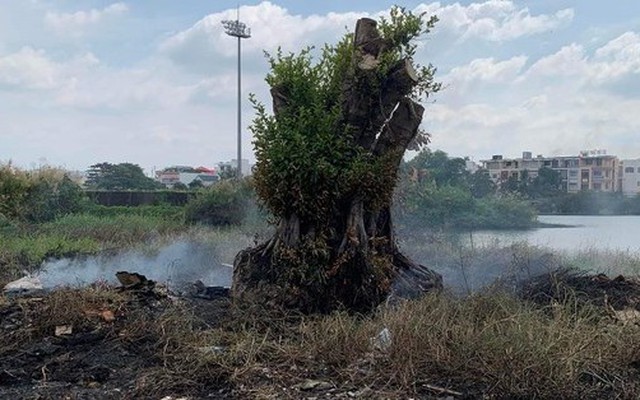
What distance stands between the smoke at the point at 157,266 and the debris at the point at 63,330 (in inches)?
87.0

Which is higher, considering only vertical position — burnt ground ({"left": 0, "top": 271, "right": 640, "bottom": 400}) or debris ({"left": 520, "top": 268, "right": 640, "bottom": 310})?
debris ({"left": 520, "top": 268, "right": 640, "bottom": 310})

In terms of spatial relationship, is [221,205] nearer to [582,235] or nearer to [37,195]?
[37,195]

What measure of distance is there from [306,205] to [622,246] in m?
5.52

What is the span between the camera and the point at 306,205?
4910 mm

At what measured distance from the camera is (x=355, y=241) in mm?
4930

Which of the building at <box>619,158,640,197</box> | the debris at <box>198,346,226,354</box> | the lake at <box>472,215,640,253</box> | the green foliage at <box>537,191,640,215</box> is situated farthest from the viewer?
the building at <box>619,158,640,197</box>

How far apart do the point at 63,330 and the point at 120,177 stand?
17.0 meters

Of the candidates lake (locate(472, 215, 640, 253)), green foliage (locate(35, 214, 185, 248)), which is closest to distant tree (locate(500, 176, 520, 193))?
lake (locate(472, 215, 640, 253))

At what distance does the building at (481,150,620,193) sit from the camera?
404 inches

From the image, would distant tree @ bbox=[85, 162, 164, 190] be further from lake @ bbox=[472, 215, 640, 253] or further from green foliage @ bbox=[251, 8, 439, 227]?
green foliage @ bbox=[251, 8, 439, 227]

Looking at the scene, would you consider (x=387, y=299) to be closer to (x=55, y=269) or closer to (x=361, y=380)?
(x=361, y=380)

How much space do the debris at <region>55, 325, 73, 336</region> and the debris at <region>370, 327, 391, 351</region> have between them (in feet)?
7.36

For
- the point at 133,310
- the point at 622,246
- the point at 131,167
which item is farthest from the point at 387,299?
the point at 131,167

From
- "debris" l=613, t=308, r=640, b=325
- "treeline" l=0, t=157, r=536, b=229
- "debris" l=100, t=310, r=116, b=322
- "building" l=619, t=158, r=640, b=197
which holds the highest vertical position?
"building" l=619, t=158, r=640, b=197
